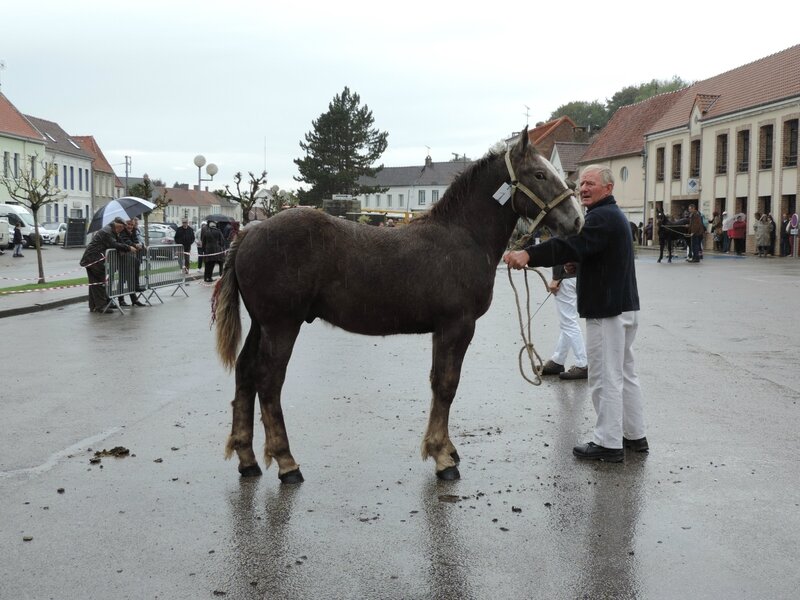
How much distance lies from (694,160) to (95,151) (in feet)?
222

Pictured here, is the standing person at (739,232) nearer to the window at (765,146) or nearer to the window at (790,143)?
the window at (790,143)

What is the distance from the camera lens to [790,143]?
41.3 meters

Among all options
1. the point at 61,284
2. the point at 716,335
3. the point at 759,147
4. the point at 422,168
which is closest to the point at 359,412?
the point at 716,335

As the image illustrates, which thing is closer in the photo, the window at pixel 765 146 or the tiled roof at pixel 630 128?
the window at pixel 765 146

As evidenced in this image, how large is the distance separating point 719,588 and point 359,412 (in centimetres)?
409

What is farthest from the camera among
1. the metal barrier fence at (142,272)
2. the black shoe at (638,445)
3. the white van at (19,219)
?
the white van at (19,219)

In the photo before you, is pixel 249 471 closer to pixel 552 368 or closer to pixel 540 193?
pixel 540 193

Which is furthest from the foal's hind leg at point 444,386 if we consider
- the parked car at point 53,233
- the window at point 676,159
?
the parked car at point 53,233

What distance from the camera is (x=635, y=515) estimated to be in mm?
4965

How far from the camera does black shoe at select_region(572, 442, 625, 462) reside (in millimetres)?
6117

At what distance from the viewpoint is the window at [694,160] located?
50.9 metres

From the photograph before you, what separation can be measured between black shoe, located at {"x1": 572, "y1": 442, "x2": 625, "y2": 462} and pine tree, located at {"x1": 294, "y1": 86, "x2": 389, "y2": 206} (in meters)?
81.3

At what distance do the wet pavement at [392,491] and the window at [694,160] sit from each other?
43.3 m

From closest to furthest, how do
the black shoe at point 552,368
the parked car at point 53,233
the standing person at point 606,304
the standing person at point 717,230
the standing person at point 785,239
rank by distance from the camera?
1. the standing person at point 606,304
2. the black shoe at point 552,368
3. the standing person at point 785,239
4. the standing person at point 717,230
5. the parked car at point 53,233
